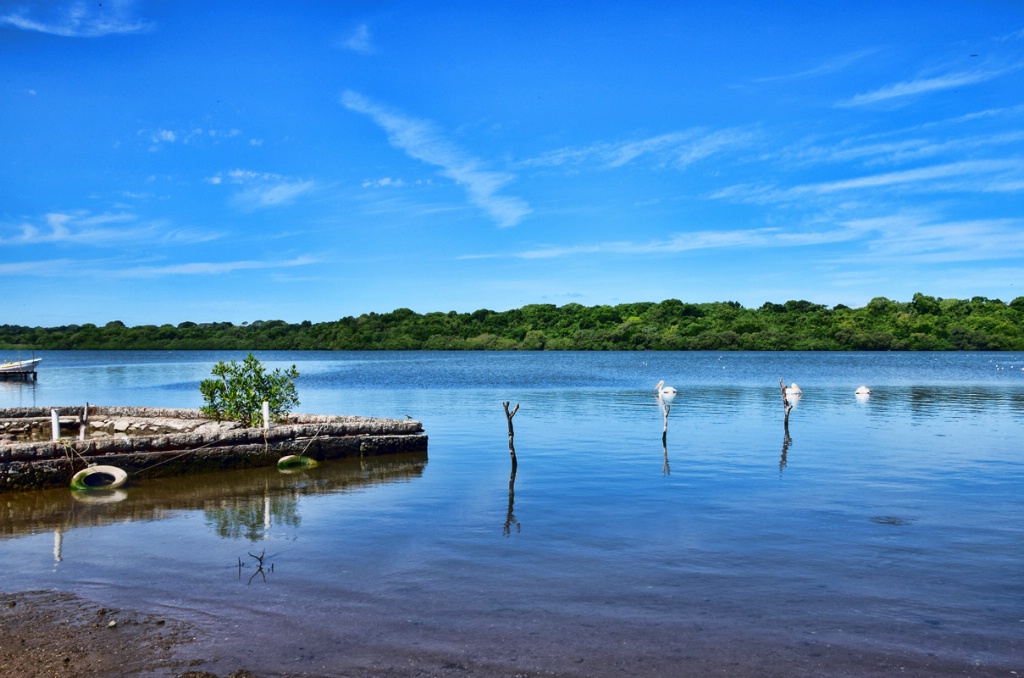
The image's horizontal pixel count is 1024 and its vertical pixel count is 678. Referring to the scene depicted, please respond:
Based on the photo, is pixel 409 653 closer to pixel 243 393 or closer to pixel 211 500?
pixel 211 500

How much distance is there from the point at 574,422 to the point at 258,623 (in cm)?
2308

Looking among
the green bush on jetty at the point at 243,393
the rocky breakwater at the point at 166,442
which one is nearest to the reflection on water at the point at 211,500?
the rocky breakwater at the point at 166,442

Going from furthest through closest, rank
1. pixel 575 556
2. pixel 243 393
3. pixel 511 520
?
pixel 243 393 → pixel 511 520 → pixel 575 556

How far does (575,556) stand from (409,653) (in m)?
4.22

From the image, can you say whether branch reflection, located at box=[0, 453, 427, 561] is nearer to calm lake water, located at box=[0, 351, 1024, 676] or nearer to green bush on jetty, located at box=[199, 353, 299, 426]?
calm lake water, located at box=[0, 351, 1024, 676]

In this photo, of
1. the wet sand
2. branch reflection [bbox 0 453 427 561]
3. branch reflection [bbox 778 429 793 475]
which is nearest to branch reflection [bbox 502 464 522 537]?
branch reflection [bbox 0 453 427 561]

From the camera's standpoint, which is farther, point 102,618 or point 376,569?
point 376,569

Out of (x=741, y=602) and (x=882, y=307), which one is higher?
(x=882, y=307)

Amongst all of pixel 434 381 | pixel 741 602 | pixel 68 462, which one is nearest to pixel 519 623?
pixel 741 602

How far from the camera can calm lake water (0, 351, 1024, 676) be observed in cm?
825

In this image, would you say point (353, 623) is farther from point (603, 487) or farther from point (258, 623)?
point (603, 487)

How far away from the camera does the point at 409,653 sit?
7883 millimetres

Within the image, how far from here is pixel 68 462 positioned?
53.7 feet

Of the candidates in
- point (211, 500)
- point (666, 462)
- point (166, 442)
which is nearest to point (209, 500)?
point (211, 500)
